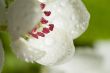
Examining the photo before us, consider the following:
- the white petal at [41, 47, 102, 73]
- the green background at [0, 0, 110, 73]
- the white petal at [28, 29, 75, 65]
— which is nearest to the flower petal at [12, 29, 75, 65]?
the white petal at [28, 29, 75, 65]

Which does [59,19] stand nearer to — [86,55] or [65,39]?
[65,39]

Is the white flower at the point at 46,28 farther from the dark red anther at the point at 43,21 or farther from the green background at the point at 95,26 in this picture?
the green background at the point at 95,26

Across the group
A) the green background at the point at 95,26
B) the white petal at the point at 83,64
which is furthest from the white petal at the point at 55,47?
the white petal at the point at 83,64

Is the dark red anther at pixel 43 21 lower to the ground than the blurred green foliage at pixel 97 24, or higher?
lower

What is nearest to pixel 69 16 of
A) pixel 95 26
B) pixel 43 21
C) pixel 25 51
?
pixel 43 21

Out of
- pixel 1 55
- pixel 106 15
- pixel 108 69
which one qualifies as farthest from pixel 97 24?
pixel 1 55

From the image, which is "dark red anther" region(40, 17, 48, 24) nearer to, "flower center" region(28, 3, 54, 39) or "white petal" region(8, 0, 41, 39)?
"flower center" region(28, 3, 54, 39)
